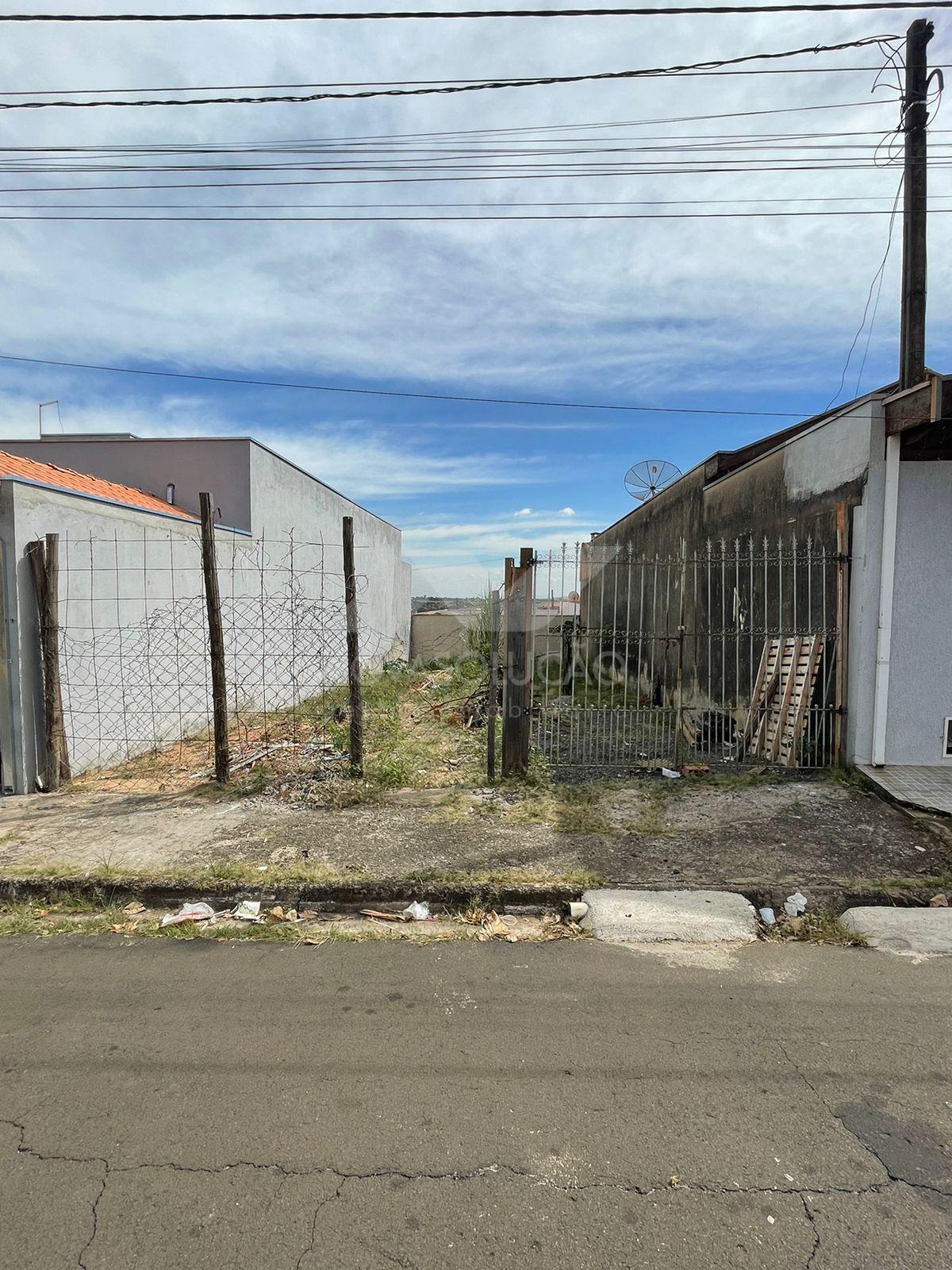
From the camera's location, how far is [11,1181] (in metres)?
2.13

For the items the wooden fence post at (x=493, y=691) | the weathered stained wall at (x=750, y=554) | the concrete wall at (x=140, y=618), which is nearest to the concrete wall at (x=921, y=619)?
the weathered stained wall at (x=750, y=554)

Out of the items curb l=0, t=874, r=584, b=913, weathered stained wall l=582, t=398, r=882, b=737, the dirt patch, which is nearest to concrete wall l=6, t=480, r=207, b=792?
the dirt patch

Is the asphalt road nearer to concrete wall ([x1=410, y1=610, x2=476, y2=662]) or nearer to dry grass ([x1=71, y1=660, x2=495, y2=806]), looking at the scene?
dry grass ([x1=71, y1=660, x2=495, y2=806])

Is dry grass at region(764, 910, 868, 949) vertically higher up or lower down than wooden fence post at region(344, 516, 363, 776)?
lower down

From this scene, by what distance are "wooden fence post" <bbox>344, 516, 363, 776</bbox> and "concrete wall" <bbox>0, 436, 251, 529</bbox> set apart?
261 inches

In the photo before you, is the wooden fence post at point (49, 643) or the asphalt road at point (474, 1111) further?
the wooden fence post at point (49, 643)

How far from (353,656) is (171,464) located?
859 centimetres

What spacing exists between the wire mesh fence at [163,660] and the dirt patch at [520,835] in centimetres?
119

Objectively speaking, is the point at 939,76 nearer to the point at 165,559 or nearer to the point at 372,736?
the point at 372,736

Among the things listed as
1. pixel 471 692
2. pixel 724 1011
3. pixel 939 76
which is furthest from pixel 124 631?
pixel 939 76

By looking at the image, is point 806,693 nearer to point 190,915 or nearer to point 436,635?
point 190,915

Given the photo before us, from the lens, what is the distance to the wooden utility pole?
6305 millimetres

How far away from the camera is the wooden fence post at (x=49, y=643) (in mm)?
6148

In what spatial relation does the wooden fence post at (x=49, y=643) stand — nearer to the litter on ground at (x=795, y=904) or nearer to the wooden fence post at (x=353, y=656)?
the wooden fence post at (x=353, y=656)
